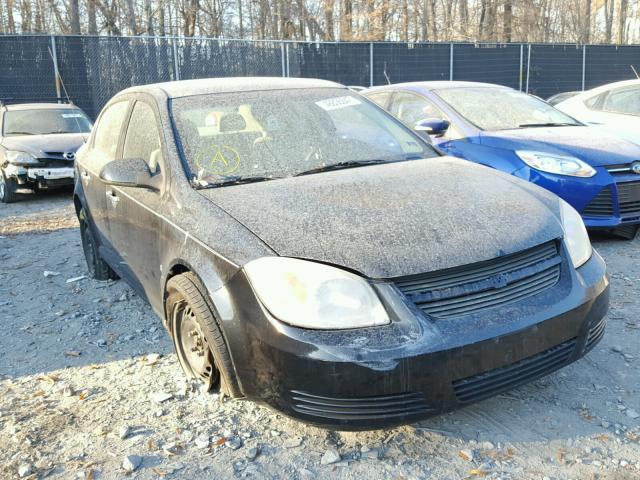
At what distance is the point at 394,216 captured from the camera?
257 centimetres

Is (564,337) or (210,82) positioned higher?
(210,82)

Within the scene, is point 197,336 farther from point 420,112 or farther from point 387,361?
point 420,112

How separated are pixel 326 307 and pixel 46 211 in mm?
7084

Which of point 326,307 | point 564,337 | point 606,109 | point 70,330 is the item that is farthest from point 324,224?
point 606,109

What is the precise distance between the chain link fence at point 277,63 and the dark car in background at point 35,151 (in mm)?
4974

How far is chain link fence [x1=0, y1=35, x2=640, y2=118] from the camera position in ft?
45.9

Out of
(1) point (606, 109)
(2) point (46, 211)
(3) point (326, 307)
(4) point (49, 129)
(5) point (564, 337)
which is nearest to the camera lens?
(3) point (326, 307)

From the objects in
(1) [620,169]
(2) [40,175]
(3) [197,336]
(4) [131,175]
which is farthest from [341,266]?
(2) [40,175]

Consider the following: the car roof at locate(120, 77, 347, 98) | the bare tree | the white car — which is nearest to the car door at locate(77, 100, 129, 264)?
the car roof at locate(120, 77, 347, 98)

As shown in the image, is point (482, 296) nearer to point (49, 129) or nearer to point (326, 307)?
point (326, 307)

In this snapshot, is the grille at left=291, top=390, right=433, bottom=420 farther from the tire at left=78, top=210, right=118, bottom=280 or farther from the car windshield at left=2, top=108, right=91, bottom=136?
the car windshield at left=2, top=108, right=91, bottom=136

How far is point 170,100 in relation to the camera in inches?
135

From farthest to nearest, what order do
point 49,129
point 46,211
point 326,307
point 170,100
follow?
1. point 49,129
2. point 46,211
3. point 170,100
4. point 326,307

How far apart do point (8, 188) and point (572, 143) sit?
762 cm
